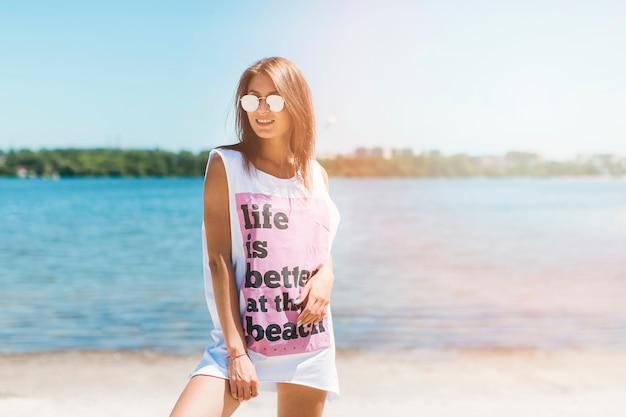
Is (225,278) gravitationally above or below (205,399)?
above

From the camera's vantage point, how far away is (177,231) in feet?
90.1

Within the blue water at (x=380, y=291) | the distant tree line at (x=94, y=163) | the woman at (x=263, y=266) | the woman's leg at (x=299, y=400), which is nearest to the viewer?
the woman at (x=263, y=266)

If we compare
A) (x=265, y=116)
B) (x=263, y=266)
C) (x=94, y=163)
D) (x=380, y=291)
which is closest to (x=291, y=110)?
(x=265, y=116)

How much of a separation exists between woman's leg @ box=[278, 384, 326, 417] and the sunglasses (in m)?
0.84

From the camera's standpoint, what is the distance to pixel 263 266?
2.08 meters

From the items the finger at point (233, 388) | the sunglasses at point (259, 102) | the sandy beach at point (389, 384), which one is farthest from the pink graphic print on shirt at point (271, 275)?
the sandy beach at point (389, 384)

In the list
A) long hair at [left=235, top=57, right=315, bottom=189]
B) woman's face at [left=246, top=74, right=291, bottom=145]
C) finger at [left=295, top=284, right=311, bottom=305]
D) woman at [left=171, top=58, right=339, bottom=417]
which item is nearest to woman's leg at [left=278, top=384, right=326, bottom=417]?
woman at [left=171, top=58, right=339, bottom=417]

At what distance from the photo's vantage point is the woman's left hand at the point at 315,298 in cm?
210

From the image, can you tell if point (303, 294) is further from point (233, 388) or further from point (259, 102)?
point (259, 102)

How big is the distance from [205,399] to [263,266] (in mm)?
407

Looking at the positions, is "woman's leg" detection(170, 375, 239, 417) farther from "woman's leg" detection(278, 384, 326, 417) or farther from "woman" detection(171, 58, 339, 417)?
"woman's leg" detection(278, 384, 326, 417)

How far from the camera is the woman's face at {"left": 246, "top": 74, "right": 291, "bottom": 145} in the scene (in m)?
2.12

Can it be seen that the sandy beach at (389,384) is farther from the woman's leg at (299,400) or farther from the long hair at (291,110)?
the long hair at (291,110)

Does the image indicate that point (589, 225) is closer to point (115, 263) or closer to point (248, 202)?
point (115, 263)
